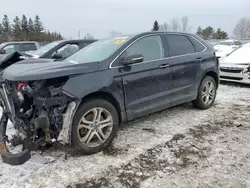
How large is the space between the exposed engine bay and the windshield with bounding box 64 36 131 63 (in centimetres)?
77

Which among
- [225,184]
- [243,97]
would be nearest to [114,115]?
[225,184]

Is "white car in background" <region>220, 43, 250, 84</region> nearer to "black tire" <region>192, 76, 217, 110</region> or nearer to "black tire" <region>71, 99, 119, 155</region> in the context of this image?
"black tire" <region>192, 76, 217, 110</region>

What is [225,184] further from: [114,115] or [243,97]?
[243,97]

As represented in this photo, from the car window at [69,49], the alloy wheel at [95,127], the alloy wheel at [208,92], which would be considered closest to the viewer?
the alloy wheel at [95,127]

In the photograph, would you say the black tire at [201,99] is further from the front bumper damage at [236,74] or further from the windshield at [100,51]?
the front bumper damage at [236,74]

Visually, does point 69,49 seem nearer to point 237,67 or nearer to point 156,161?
point 237,67

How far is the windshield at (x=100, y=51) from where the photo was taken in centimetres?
378

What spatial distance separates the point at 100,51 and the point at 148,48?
2.68 ft

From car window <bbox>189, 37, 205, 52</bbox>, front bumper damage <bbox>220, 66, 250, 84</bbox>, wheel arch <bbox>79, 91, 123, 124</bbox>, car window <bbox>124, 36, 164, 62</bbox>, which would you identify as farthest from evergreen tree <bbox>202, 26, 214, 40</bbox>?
wheel arch <bbox>79, 91, 123, 124</bbox>

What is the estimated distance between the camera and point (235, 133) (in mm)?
4102

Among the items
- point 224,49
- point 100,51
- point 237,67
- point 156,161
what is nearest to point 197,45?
point 100,51

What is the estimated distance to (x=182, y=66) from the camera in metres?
4.59

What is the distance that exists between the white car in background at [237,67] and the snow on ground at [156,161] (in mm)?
3351

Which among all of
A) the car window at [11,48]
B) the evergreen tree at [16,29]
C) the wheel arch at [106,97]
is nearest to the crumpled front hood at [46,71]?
the wheel arch at [106,97]
